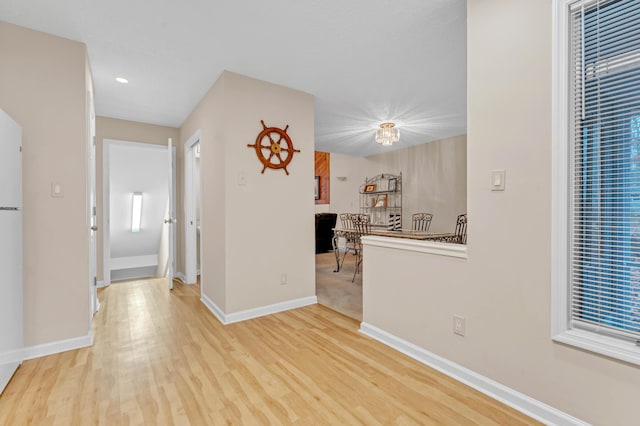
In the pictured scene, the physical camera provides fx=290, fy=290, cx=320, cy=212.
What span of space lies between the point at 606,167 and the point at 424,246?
103 cm

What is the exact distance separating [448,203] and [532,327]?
4235 mm

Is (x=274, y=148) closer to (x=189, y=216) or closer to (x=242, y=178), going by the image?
(x=242, y=178)

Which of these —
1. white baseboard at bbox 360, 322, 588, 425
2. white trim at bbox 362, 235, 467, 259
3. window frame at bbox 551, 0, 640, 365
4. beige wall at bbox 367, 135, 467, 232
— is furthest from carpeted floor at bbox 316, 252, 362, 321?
beige wall at bbox 367, 135, 467, 232

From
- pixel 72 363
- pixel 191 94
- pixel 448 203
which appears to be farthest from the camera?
pixel 448 203

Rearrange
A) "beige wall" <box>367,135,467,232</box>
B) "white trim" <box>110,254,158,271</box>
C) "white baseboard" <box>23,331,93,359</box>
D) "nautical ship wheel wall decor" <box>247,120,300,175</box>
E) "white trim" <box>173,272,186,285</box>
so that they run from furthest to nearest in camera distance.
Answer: "white trim" <box>110,254,158,271</box> → "beige wall" <box>367,135,467,232</box> → "white trim" <box>173,272,186,285</box> → "nautical ship wheel wall decor" <box>247,120,300,175</box> → "white baseboard" <box>23,331,93,359</box>

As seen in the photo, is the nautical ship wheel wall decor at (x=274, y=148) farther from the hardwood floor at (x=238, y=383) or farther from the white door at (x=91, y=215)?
the hardwood floor at (x=238, y=383)

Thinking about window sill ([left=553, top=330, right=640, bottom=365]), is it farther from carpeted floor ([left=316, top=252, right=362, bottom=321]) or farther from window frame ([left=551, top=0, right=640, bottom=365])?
carpeted floor ([left=316, top=252, right=362, bottom=321])

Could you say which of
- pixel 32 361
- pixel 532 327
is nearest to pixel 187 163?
pixel 32 361

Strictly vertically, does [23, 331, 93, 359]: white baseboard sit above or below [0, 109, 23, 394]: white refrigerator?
below

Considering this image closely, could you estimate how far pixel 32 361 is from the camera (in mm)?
2121

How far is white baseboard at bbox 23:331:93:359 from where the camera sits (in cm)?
216

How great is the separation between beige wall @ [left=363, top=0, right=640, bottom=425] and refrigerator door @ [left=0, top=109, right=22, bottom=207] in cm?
282

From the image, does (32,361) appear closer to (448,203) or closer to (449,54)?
(449,54)

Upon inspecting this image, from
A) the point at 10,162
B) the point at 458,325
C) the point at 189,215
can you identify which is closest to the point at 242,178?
the point at 10,162
